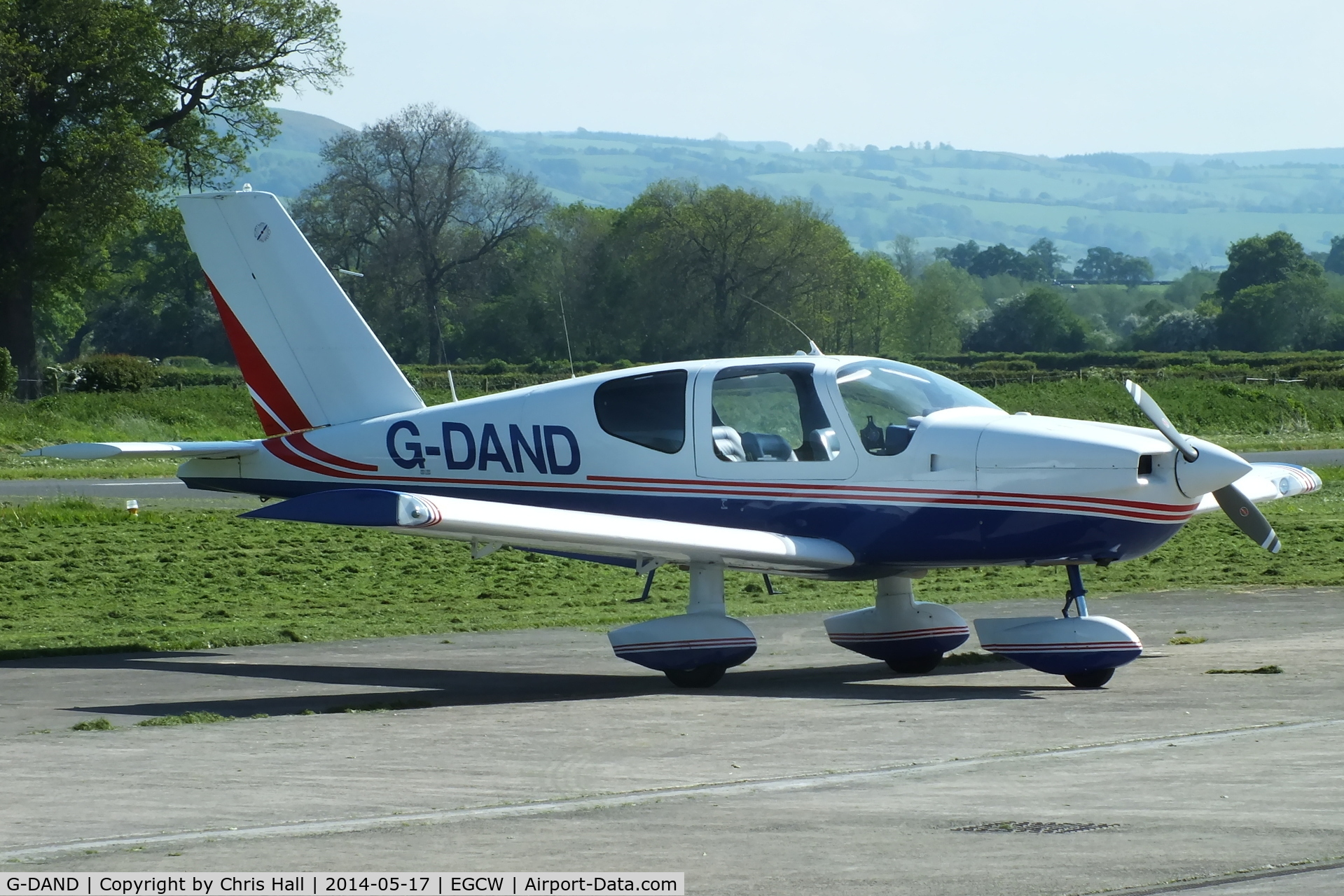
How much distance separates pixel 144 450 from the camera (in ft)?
37.9

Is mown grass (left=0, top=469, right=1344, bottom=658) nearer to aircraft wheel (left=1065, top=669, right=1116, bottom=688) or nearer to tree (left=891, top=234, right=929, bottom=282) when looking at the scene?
aircraft wheel (left=1065, top=669, right=1116, bottom=688)

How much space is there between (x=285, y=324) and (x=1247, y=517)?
7.94 m

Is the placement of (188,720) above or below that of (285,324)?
below

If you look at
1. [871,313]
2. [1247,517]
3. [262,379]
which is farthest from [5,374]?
[1247,517]

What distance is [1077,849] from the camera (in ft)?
17.9

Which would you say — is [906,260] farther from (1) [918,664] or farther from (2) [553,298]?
(1) [918,664]

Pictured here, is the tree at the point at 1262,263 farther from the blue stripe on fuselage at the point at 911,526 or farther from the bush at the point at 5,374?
the blue stripe on fuselage at the point at 911,526

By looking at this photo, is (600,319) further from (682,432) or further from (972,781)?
(972,781)

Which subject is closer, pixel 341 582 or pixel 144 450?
pixel 144 450

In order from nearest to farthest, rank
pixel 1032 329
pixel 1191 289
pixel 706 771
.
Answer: pixel 706 771, pixel 1032 329, pixel 1191 289

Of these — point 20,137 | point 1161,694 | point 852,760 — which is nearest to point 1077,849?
point 852,760

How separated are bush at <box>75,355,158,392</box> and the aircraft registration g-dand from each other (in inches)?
1279

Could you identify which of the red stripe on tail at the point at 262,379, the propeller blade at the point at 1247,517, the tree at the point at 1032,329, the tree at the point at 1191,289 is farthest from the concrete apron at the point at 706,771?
the tree at the point at 1191,289
